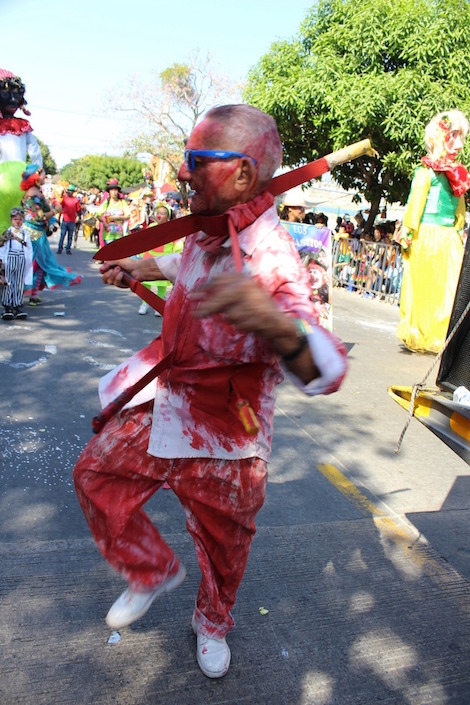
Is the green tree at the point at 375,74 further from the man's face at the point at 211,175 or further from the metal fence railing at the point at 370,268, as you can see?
the man's face at the point at 211,175

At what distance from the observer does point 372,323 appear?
1014cm

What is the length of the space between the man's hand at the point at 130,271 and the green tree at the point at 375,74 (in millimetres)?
12323

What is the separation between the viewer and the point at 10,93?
270 inches

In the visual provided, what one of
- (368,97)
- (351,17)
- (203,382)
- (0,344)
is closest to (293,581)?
(203,382)

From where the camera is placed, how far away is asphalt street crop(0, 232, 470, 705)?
2.28m

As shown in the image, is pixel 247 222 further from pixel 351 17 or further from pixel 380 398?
pixel 351 17

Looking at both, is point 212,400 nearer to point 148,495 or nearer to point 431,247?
point 148,495

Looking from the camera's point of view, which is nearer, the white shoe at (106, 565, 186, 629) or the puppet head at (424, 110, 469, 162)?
the white shoe at (106, 565, 186, 629)

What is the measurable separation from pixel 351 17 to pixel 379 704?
608 inches

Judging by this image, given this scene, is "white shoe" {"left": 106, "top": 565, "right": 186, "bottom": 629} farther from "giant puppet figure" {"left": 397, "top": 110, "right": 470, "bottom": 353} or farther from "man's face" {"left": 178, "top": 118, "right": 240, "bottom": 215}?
"giant puppet figure" {"left": 397, "top": 110, "right": 470, "bottom": 353}

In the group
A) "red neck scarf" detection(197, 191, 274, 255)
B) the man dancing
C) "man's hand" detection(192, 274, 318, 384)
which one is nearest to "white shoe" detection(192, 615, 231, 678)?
the man dancing

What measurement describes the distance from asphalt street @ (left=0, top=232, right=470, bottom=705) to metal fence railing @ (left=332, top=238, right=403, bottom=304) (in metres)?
8.30

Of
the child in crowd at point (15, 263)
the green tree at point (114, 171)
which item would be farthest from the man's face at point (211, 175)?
the green tree at point (114, 171)

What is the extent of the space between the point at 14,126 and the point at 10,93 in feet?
1.08
